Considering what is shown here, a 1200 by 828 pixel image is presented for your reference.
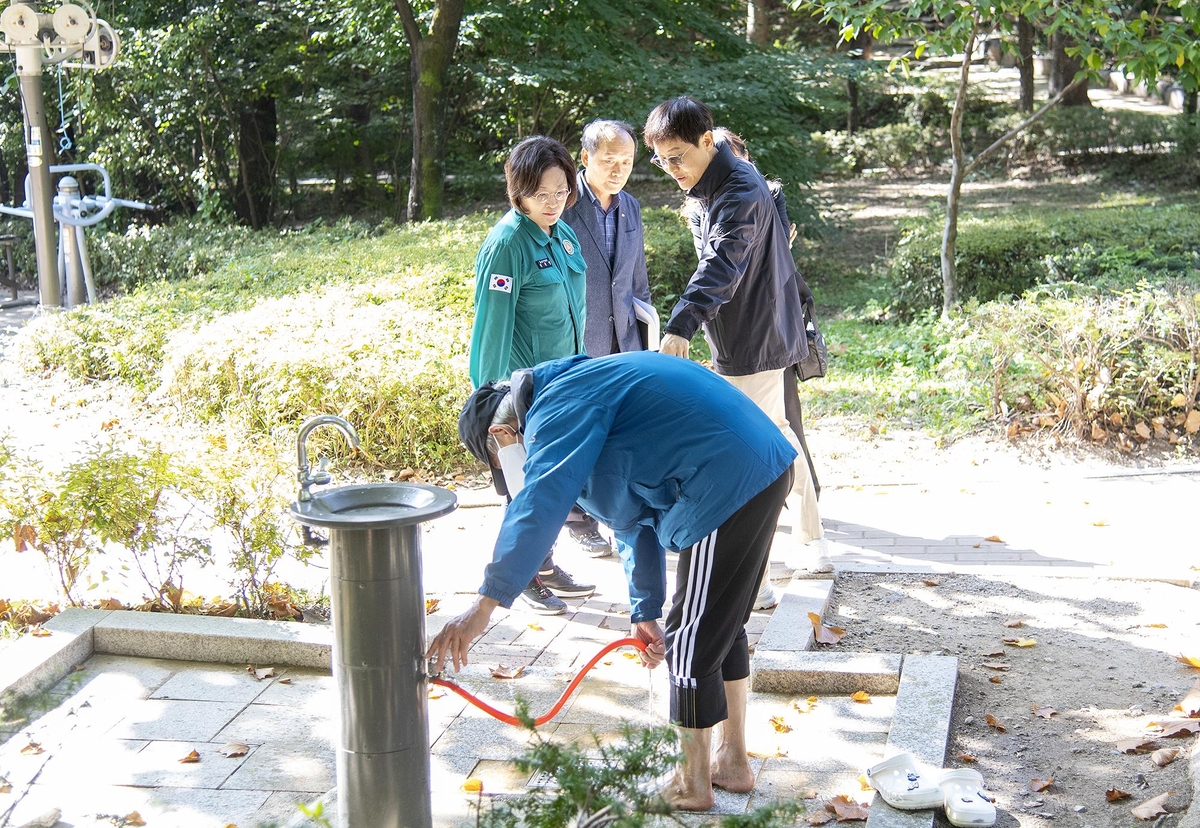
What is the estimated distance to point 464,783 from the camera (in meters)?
3.51

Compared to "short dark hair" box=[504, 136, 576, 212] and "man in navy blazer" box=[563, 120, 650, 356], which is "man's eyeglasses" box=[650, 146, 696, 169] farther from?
"man in navy blazer" box=[563, 120, 650, 356]

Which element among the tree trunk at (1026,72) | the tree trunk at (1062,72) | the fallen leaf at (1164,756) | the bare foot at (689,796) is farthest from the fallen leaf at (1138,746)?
the tree trunk at (1026,72)

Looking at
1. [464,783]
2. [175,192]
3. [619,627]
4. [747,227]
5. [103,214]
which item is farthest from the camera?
[175,192]

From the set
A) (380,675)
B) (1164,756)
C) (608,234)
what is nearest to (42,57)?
(608,234)

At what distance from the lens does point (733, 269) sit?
4469mm

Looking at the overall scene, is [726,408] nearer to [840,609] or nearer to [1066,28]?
[840,609]

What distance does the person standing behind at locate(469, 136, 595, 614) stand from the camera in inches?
179

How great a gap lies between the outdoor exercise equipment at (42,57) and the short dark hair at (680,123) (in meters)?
8.69

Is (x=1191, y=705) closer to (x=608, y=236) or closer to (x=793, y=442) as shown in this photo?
(x=793, y=442)

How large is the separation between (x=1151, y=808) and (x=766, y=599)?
6.26 feet

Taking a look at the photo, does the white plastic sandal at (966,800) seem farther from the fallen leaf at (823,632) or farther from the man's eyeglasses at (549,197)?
the man's eyeglasses at (549,197)

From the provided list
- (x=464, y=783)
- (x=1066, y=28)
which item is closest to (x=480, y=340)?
(x=464, y=783)

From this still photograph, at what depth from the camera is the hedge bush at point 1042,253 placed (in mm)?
9852

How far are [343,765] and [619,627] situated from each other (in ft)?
6.33
